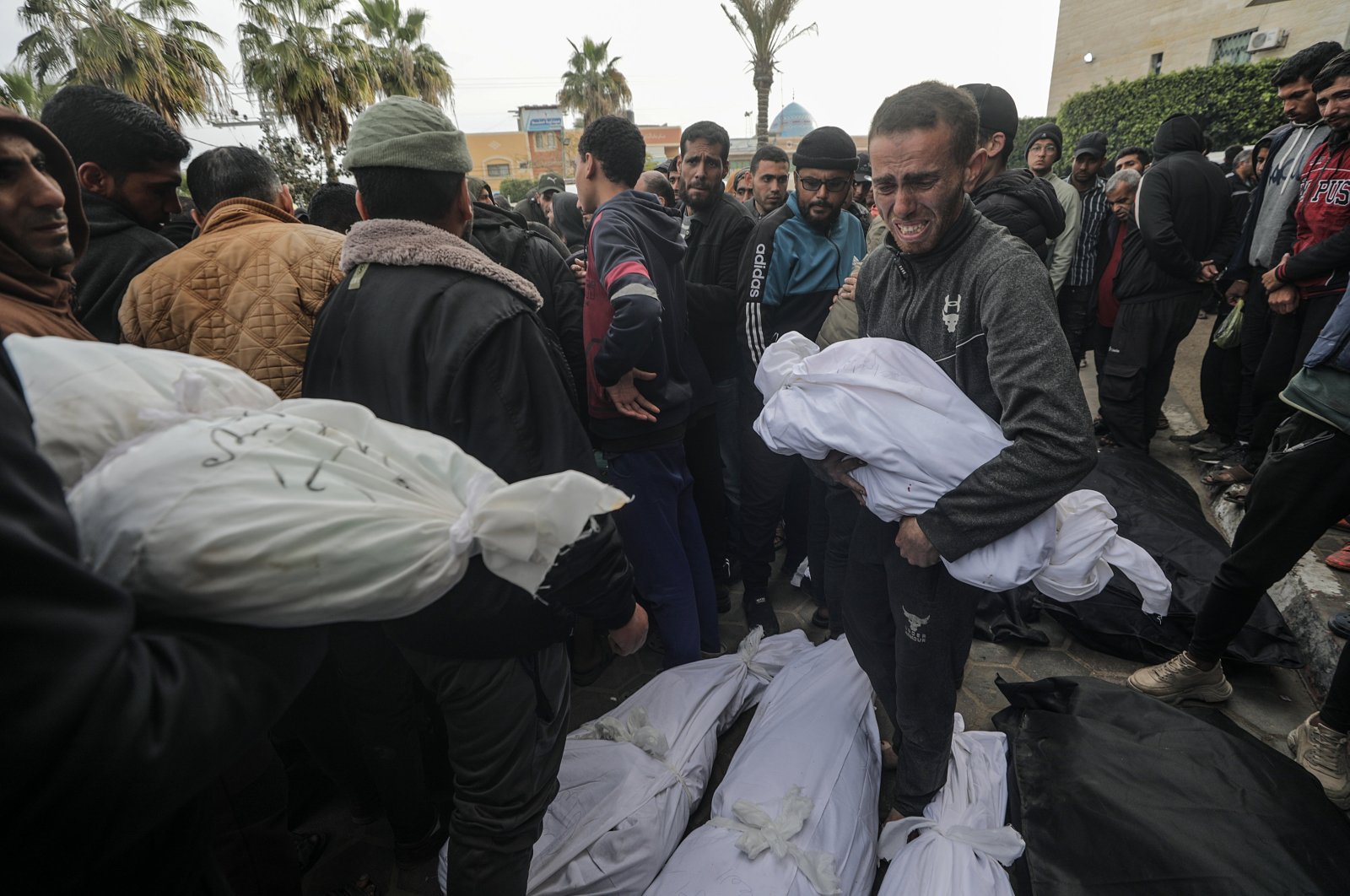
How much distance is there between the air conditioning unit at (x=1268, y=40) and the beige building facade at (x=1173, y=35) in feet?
0.07

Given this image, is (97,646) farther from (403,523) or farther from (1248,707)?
(1248,707)

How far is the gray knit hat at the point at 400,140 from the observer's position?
1.49 meters

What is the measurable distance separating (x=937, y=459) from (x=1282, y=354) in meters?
3.36

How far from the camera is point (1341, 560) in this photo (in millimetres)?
2916

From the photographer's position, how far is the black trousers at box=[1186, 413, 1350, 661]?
6.63ft

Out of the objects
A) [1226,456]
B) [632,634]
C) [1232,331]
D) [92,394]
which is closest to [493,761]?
[632,634]

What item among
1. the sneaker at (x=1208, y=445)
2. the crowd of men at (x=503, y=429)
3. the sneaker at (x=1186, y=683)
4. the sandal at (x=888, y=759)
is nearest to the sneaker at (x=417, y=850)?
the crowd of men at (x=503, y=429)

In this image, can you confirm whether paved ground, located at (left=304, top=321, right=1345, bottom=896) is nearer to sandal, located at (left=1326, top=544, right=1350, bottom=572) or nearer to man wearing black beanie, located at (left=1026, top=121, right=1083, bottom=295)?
sandal, located at (left=1326, top=544, right=1350, bottom=572)

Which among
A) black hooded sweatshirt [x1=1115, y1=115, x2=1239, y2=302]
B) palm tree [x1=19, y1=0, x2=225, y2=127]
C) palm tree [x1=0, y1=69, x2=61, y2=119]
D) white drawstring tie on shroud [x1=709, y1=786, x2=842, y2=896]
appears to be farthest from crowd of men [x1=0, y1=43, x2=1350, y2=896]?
palm tree [x1=0, y1=69, x2=61, y2=119]

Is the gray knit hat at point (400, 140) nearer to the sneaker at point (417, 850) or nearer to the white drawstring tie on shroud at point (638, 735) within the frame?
the white drawstring tie on shroud at point (638, 735)

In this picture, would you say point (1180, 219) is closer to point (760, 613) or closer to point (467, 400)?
point (760, 613)

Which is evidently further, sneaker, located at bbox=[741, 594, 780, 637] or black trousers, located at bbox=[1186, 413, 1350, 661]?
sneaker, located at bbox=[741, 594, 780, 637]

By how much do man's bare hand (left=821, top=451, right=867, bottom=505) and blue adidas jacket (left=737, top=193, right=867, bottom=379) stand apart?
53.1 inches

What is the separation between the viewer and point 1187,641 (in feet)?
8.89
